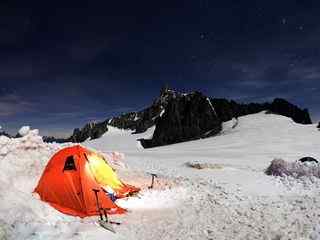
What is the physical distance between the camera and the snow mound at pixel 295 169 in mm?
19312

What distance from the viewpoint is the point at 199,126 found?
294ft

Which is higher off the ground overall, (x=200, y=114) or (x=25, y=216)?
(x=200, y=114)

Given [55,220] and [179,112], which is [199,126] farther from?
[55,220]

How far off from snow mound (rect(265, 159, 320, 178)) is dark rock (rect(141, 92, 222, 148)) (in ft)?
198

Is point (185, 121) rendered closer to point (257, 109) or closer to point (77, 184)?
point (257, 109)

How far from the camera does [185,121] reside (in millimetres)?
96188

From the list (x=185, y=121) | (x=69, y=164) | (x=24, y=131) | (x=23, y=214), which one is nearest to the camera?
(x=23, y=214)

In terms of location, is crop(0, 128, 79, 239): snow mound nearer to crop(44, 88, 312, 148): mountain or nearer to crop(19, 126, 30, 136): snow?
crop(19, 126, 30, 136): snow

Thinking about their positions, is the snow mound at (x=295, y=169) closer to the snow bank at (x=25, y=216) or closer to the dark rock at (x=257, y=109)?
the snow bank at (x=25, y=216)

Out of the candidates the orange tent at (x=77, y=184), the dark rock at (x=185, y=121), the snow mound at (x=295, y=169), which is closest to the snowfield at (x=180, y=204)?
the orange tent at (x=77, y=184)

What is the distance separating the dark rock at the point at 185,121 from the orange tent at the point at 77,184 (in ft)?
224

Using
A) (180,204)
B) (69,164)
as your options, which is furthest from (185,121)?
(69,164)

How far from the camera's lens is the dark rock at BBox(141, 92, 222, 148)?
87.6 meters

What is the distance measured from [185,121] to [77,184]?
83295 mm
